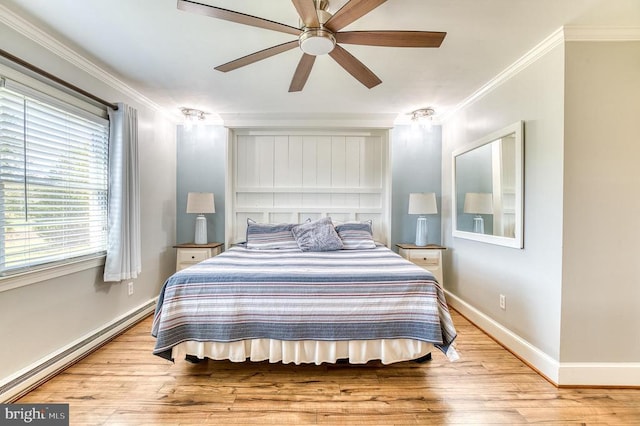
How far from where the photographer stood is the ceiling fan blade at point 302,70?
181cm

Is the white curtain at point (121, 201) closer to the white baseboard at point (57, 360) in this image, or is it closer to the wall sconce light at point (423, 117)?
the white baseboard at point (57, 360)

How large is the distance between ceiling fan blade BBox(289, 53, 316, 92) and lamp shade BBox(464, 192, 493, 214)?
2.05 meters

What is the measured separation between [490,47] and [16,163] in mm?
3412

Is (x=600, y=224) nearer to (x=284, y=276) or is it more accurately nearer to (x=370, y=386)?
(x=370, y=386)

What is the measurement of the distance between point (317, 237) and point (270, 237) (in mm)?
580

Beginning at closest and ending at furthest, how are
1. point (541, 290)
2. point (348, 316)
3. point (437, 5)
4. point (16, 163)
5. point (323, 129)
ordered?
point (437, 5) < point (16, 163) < point (348, 316) < point (541, 290) < point (323, 129)

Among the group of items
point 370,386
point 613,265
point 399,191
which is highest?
point 399,191

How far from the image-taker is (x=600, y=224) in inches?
73.0

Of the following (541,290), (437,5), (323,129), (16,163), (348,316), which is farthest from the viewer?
(323,129)

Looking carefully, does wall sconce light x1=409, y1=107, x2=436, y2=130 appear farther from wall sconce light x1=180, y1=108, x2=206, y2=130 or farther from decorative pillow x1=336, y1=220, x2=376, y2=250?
wall sconce light x1=180, y1=108, x2=206, y2=130

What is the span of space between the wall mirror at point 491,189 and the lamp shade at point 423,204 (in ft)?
0.78

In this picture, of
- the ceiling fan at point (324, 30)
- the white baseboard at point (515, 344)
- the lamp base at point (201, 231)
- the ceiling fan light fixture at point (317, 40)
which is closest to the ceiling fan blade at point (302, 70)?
the ceiling fan at point (324, 30)

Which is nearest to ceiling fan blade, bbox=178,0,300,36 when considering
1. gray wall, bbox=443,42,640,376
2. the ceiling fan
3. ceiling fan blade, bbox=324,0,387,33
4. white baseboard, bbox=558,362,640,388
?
the ceiling fan

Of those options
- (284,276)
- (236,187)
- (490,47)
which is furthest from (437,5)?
(236,187)
